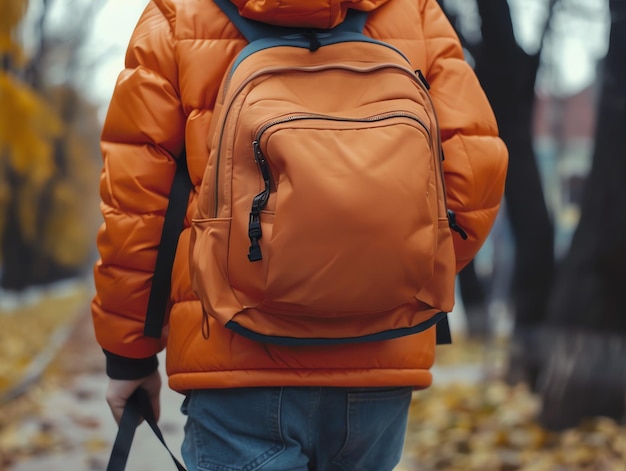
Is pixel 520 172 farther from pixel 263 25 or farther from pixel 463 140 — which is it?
pixel 263 25

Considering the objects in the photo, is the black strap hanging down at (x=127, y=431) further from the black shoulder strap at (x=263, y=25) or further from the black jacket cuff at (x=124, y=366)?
the black shoulder strap at (x=263, y=25)

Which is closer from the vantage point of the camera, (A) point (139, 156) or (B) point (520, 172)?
(A) point (139, 156)

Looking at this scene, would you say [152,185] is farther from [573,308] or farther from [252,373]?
[573,308]

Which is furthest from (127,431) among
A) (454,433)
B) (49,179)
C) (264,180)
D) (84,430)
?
(49,179)

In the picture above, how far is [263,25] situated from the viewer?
1.96 meters

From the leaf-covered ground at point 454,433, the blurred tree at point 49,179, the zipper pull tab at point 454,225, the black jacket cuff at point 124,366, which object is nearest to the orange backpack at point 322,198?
the zipper pull tab at point 454,225

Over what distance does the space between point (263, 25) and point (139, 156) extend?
1.35ft

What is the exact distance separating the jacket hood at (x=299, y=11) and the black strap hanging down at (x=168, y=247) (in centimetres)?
39

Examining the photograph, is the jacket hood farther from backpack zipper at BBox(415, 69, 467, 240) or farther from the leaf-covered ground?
the leaf-covered ground

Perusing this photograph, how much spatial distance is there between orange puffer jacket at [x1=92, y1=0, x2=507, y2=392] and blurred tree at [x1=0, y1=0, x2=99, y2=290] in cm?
725

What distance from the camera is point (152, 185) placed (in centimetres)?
203

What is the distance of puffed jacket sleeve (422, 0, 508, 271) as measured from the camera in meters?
2.04

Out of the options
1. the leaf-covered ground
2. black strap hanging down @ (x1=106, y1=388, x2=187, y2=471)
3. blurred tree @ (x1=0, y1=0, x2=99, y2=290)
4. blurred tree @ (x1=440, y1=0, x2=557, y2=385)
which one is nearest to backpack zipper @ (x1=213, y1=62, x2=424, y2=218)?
black strap hanging down @ (x1=106, y1=388, x2=187, y2=471)

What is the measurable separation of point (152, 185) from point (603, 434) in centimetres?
391
